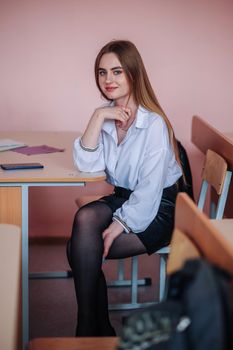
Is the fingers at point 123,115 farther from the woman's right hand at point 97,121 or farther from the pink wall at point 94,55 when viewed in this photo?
the pink wall at point 94,55

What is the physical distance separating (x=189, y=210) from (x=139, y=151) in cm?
121

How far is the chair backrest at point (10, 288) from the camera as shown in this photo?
1.34 metres

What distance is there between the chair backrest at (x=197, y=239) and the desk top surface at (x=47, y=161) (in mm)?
1034

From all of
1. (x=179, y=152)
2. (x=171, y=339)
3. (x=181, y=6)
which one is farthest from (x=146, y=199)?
(x=181, y=6)

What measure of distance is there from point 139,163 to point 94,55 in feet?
4.51

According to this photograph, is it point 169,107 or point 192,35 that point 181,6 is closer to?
point 192,35

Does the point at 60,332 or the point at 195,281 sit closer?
the point at 195,281

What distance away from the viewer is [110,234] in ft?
7.96

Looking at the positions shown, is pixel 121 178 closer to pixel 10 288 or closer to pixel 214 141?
pixel 214 141

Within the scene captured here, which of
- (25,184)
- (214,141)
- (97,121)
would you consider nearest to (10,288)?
(25,184)

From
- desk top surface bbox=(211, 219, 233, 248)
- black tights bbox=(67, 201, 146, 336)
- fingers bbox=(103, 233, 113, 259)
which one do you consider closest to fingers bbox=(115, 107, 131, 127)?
black tights bbox=(67, 201, 146, 336)

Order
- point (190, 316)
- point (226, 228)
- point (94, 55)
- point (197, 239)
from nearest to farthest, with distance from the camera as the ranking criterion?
point (190, 316) < point (197, 239) < point (226, 228) < point (94, 55)

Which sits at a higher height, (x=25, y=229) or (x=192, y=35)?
(x=192, y=35)

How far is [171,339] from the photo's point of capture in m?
1.05
